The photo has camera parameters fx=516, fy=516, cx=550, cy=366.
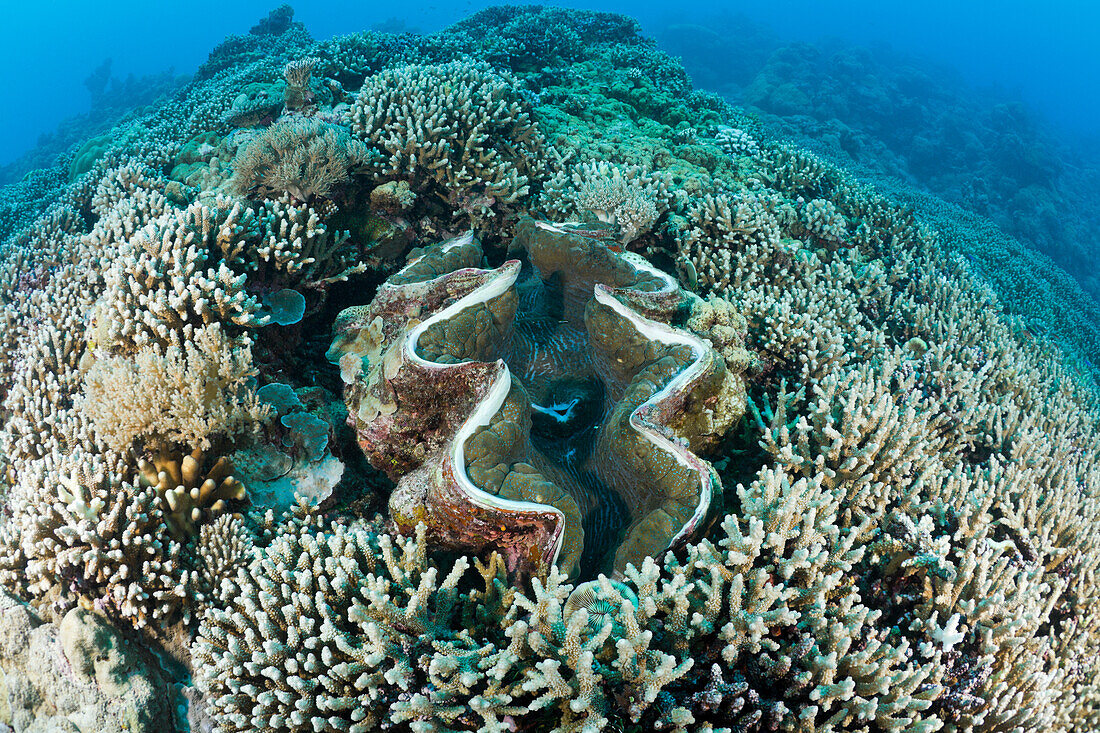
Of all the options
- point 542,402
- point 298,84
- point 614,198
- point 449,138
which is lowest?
Answer: point 542,402

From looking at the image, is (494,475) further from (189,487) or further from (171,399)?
(171,399)

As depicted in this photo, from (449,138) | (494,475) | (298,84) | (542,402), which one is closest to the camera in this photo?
(494,475)

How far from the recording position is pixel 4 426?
10.5 ft

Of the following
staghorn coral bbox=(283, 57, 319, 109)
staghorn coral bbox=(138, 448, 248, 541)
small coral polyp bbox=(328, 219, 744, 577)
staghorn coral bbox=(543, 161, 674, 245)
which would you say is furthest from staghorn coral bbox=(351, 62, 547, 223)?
staghorn coral bbox=(138, 448, 248, 541)

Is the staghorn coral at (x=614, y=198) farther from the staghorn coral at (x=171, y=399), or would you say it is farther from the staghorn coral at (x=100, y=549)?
the staghorn coral at (x=100, y=549)

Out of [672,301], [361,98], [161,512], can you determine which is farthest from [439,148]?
[161,512]

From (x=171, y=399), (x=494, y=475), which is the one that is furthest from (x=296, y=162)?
(x=494, y=475)

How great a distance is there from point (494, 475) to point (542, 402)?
1.00m

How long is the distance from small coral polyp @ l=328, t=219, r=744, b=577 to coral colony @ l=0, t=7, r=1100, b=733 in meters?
0.02

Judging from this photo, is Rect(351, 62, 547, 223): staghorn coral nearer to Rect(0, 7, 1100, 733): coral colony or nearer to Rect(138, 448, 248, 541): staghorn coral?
Rect(0, 7, 1100, 733): coral colony

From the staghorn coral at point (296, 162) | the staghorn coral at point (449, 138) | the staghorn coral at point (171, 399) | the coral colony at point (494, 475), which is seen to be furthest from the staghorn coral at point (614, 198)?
the staghorn coral at point (171, 399)

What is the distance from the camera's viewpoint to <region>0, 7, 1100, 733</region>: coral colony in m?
1.90

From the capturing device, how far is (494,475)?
2.19 m

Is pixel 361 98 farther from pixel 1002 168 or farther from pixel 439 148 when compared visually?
pixel 1002 168
